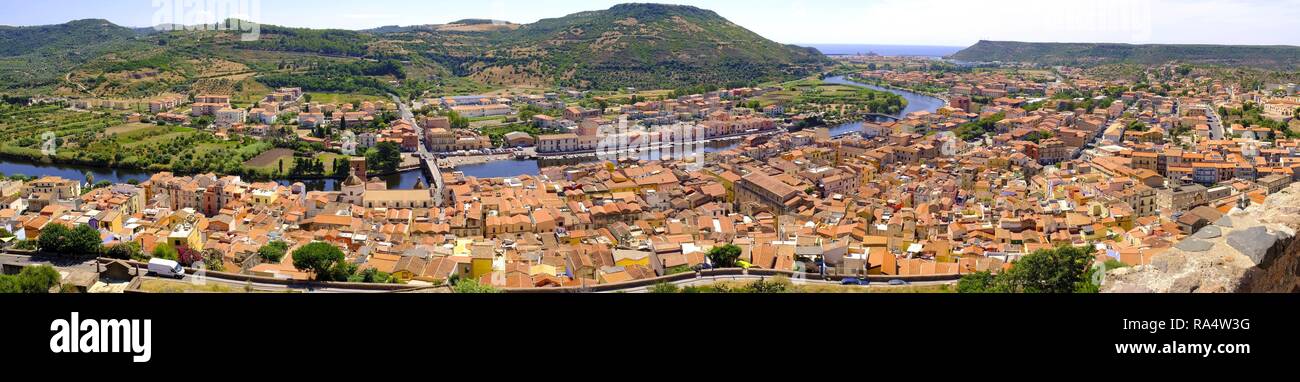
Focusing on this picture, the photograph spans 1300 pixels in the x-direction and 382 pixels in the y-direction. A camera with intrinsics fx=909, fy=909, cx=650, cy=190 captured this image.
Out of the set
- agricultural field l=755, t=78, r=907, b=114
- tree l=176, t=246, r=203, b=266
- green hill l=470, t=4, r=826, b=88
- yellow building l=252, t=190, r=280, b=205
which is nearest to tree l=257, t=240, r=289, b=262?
tree l=176, t=246, r=203, b=266

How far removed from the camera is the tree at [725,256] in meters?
5.16

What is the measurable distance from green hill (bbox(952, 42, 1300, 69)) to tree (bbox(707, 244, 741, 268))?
19069 millimetres

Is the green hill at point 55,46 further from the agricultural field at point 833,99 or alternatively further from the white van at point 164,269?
the white van at point 164,269

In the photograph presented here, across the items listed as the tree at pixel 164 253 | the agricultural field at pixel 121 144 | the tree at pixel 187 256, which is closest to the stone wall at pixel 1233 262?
the tree at pixel 187 256

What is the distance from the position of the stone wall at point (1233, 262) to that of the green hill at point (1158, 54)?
2023cm

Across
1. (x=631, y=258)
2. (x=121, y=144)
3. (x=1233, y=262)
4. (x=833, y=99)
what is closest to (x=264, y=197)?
(x=631, y=258)

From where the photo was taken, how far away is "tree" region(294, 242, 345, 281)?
458 cm

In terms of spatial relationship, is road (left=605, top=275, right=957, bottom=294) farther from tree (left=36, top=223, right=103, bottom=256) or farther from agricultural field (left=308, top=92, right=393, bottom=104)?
agricultural field (left=308, top=92, right=393, bottom=104)

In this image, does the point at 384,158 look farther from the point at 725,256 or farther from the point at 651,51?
the point at 651,51

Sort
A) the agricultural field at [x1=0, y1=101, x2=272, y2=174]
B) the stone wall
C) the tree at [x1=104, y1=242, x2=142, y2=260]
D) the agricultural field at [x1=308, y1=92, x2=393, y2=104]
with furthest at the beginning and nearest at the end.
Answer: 1. the agricultural field at [x1=308, y1=92, x2=393, y2=104]
2. the agricultural field at [x1=0, y1=101, x2=272, y2=174]
3. the tree at [x1=104, y1=242, x2=142, y2=260]
4. the stone wall

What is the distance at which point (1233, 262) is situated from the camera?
2203 mm
